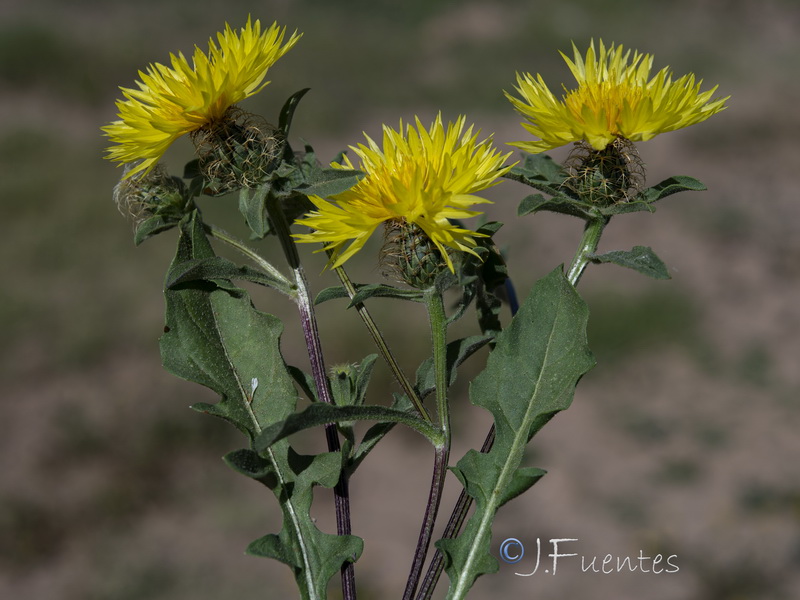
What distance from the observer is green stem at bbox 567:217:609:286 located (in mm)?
1744

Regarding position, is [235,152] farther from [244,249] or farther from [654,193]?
[654,193]

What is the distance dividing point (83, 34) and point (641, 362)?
1312cm

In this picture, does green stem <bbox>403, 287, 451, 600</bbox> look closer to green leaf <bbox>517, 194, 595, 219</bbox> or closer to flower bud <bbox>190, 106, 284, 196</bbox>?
green leaf <bbox>517, 194, 595, 219</bbox>

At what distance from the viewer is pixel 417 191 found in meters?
1.62

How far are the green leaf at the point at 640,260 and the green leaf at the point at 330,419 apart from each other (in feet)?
1.70

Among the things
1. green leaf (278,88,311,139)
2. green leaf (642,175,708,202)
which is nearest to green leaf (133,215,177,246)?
green leaf (278,88,311,139)

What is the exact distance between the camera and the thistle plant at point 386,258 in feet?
5.47

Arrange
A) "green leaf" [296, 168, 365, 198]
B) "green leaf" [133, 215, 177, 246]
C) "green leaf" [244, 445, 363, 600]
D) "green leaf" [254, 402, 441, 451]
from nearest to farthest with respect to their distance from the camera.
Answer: "green leaf" [254, 402, 441, 451] → "green leaf" [296, 168, 365, 198] → "green leaf" [244, 445, 363, 600] → "green leaf" [133, 215, 177, 246]

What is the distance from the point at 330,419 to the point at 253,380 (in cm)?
38

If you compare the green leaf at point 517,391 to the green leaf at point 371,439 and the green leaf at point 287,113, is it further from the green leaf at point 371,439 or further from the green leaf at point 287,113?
the green leaf at point 287,113

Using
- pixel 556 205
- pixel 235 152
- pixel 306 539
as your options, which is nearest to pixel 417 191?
pixel 556 205

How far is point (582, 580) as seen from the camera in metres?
7.23

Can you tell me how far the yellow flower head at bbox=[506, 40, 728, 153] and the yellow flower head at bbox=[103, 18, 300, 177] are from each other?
58 centimetres

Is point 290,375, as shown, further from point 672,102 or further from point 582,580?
point 582,580
